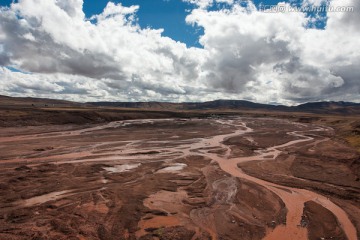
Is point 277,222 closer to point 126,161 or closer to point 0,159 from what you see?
point 126,161

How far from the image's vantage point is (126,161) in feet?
136

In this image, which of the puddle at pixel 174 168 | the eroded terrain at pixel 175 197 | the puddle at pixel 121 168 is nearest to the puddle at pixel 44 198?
the eroded terrain at pixel 175 197

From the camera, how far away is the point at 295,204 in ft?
84.4

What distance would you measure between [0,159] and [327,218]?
148ft

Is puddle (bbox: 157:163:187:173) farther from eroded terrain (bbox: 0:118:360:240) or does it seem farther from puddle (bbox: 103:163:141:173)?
puddle (bbox: 103:163:141:173)

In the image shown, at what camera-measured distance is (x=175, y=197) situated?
85.0 feet

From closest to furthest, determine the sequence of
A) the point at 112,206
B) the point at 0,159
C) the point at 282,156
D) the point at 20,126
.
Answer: the point at 112,206 < the point at 0,159 < the point at 282,156 < the point at 20,126

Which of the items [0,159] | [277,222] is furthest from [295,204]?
[0,159]

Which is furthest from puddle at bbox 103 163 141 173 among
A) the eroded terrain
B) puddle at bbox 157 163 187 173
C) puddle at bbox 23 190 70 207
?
puddle at bbox 23 190 70 207

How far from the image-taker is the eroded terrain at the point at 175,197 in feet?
63.9

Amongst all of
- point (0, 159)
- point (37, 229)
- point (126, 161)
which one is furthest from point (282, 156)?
point (0, 159)

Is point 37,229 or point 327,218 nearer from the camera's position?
point 37,229

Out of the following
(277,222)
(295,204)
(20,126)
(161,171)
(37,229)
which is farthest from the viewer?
(20,126)

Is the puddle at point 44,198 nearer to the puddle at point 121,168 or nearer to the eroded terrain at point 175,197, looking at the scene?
the eroded terrain at point 175,197
